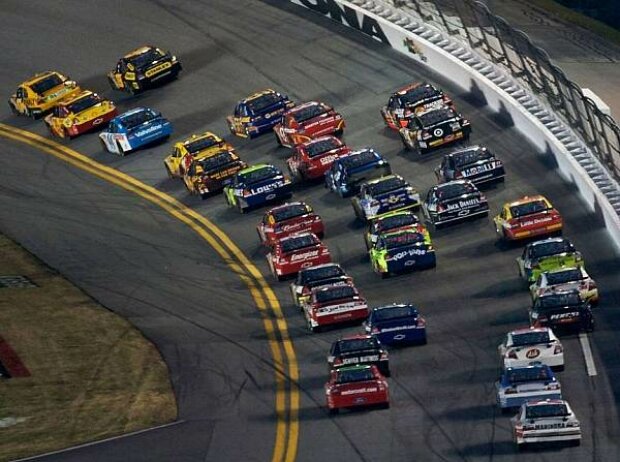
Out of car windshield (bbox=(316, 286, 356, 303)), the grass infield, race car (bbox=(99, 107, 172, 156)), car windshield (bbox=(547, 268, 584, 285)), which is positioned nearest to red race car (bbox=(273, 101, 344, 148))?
race car (bbox=(99, 107, 172, 156))

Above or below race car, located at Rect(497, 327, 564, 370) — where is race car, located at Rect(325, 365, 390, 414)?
below

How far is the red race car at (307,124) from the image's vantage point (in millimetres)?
74312

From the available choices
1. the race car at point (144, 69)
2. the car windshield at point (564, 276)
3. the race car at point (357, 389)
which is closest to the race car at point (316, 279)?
the car windshield at point (564, 276)

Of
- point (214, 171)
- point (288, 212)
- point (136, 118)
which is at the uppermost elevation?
point (288, 212)

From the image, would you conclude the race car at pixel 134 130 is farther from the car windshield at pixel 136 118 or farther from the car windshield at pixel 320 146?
the car windshield at pixel 320 146

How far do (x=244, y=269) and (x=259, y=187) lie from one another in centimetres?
506

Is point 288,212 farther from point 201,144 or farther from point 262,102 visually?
point 262,102

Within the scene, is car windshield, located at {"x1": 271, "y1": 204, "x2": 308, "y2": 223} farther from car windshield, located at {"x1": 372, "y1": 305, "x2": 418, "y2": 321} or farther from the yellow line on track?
car windshield, located at {"x1": 372, "y1": 305, "x2": 418, "y2": 321}

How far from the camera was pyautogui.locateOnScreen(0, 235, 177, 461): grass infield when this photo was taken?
53.5 m

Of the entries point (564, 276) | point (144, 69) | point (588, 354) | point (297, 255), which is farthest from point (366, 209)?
point (144, 69)

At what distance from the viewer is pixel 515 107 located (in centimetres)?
7325

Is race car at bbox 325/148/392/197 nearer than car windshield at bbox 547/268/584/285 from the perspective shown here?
No

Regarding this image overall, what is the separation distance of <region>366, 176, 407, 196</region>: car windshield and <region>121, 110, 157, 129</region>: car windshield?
1429 cm

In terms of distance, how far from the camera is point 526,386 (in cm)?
5134
